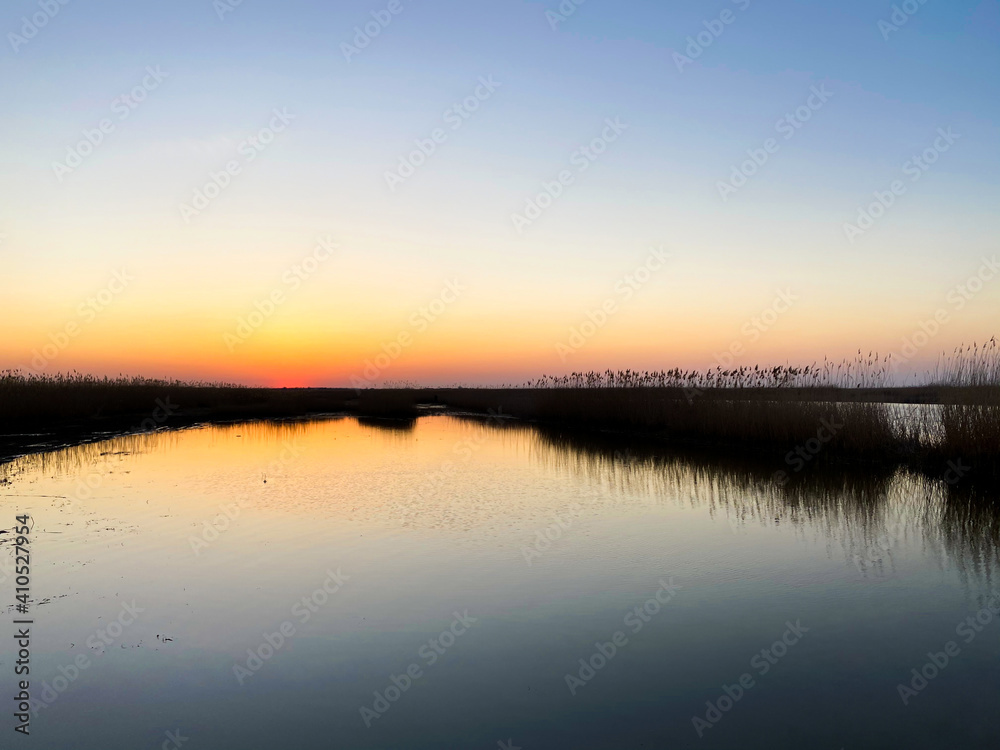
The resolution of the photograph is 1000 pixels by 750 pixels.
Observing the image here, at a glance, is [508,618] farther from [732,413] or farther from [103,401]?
[103,401]

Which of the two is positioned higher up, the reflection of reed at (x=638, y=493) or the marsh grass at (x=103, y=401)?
the marsh grass at (x=103, y=401)

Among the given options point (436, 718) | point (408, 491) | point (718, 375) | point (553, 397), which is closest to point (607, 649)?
point (436, 718)

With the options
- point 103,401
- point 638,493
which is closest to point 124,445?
point 103,401

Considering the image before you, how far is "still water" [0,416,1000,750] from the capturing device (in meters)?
3.32

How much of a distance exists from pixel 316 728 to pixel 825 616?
3.50m

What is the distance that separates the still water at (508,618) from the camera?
332cm

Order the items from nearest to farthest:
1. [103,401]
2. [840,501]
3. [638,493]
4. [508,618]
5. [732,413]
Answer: [508,618], [840,501], [638,493], [732,413], [103,401]

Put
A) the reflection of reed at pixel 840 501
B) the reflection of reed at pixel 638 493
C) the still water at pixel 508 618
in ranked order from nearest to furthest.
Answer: the still water at pixel 508 618, the reflection of reed at pixel 840 501, the reflection of reed at pixel 638 493

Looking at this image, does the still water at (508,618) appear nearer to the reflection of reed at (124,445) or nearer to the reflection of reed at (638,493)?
the reflection of reed at (638,493)

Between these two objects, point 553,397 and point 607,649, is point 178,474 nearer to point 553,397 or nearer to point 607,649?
point 607,649

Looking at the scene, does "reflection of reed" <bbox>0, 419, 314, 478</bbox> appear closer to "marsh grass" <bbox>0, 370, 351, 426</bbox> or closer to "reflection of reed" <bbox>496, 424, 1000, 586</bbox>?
"marsh grass" <bbox>0, 370, 351, 426</bbox>

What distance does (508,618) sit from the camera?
15.6 feet

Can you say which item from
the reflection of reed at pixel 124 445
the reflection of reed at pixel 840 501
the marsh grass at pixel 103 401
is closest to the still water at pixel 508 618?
the reflection of reed at pixel 840 501

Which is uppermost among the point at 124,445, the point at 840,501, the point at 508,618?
the point at 124,445
